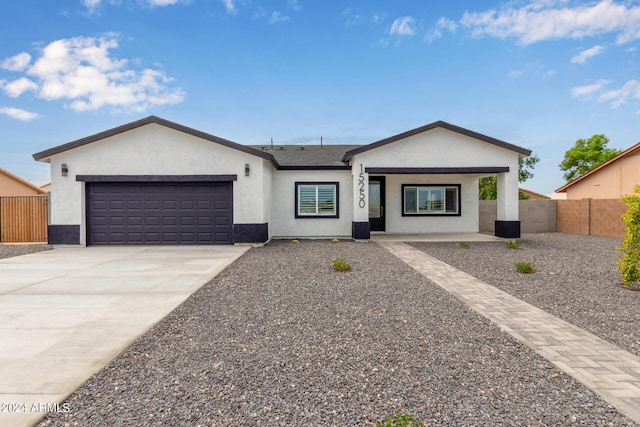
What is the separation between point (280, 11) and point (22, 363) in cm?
1763

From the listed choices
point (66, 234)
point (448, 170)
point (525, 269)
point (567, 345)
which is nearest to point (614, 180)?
point (448, 170)

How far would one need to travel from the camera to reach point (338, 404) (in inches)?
100

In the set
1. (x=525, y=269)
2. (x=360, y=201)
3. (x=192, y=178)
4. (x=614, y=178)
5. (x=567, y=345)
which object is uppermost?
(x=614, y=178)

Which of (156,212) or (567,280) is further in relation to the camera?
(156,212)

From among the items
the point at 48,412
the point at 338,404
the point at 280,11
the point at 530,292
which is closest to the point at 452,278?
the point at 530,292

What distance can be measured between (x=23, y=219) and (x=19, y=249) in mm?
2681

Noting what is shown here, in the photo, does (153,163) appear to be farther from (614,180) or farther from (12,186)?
(614,180)

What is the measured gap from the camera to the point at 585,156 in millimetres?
36594

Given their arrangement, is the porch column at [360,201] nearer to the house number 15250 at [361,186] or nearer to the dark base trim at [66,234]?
the house number 15250 at [361,186]

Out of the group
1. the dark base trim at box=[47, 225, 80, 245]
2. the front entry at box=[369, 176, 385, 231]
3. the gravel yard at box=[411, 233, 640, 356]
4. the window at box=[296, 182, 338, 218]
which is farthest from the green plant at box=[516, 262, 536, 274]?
the dark base trim at box=[47, 225, 80, 245]

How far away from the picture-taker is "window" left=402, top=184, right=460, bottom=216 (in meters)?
16.1

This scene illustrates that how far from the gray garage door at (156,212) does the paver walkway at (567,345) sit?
9.08m

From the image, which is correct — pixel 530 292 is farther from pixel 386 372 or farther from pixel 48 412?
pixel 48 412

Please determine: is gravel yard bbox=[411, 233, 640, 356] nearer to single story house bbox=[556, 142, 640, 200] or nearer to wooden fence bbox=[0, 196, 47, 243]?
single story house bbox=[556, 142, 640, 200]
